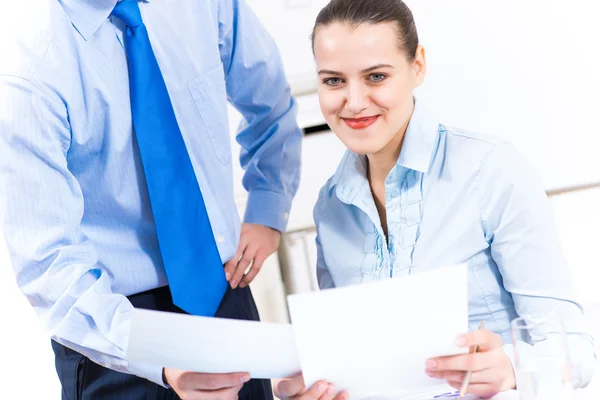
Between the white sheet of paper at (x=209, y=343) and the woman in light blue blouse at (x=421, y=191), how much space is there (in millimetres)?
430

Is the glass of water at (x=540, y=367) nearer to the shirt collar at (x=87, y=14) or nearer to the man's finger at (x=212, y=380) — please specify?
the man's finger at (x=212, y=380)

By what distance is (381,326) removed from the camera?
0.92m

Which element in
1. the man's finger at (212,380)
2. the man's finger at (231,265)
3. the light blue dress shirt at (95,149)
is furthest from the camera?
the man's finger at (231,265)

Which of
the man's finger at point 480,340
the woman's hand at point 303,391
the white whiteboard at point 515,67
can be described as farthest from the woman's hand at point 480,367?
the white whiteboard at point 515,67

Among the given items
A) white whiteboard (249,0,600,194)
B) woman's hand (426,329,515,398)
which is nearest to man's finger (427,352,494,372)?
woman's hand (426,329,515,398)

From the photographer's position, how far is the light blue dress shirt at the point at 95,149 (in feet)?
3.74

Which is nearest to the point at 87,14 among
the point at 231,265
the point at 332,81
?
the point at 332,81

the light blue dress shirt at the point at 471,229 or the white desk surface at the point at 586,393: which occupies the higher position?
the light blue dress shirt at the point at 471,229

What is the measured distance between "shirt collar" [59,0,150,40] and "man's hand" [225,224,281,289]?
1.69 feet

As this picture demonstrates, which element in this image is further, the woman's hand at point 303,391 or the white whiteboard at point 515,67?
the white whiteboard at point 515,67

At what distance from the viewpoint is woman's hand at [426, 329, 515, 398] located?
985 millimetres

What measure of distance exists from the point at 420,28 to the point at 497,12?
0.21 metres

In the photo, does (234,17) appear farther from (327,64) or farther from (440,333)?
(440,333)

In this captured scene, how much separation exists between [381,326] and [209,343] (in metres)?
0.21
